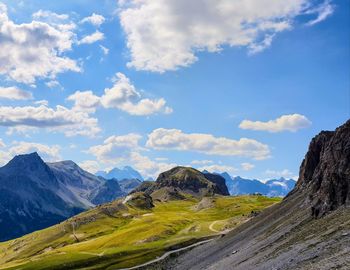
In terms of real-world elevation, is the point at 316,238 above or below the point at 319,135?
below

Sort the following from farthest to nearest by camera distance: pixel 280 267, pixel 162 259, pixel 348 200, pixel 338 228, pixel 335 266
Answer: pixel 162 259 → pixel 348 200 → pixel 338 228 → pixel 280 267 → pixel 335 266

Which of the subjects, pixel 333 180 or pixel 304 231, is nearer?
pixel 304 231

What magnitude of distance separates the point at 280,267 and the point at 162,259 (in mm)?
76375

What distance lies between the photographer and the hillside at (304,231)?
7125cm

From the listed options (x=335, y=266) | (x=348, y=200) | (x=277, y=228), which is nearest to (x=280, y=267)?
(x=335, y=266)

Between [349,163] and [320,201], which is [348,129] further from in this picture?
[320,201]

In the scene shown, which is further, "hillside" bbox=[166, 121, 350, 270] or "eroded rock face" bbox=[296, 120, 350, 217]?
"eroded rock face" bbox=[296, 120, 350, 217]

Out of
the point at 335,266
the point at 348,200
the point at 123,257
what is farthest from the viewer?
the point at 123,257

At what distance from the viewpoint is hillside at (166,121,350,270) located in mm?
71250

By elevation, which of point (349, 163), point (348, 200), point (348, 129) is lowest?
point (348, 200)

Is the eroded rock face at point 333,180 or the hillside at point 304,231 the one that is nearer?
the hillside at point 304,231

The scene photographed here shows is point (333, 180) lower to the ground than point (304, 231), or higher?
higher

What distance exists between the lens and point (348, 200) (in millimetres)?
98875

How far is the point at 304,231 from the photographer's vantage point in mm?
94000
